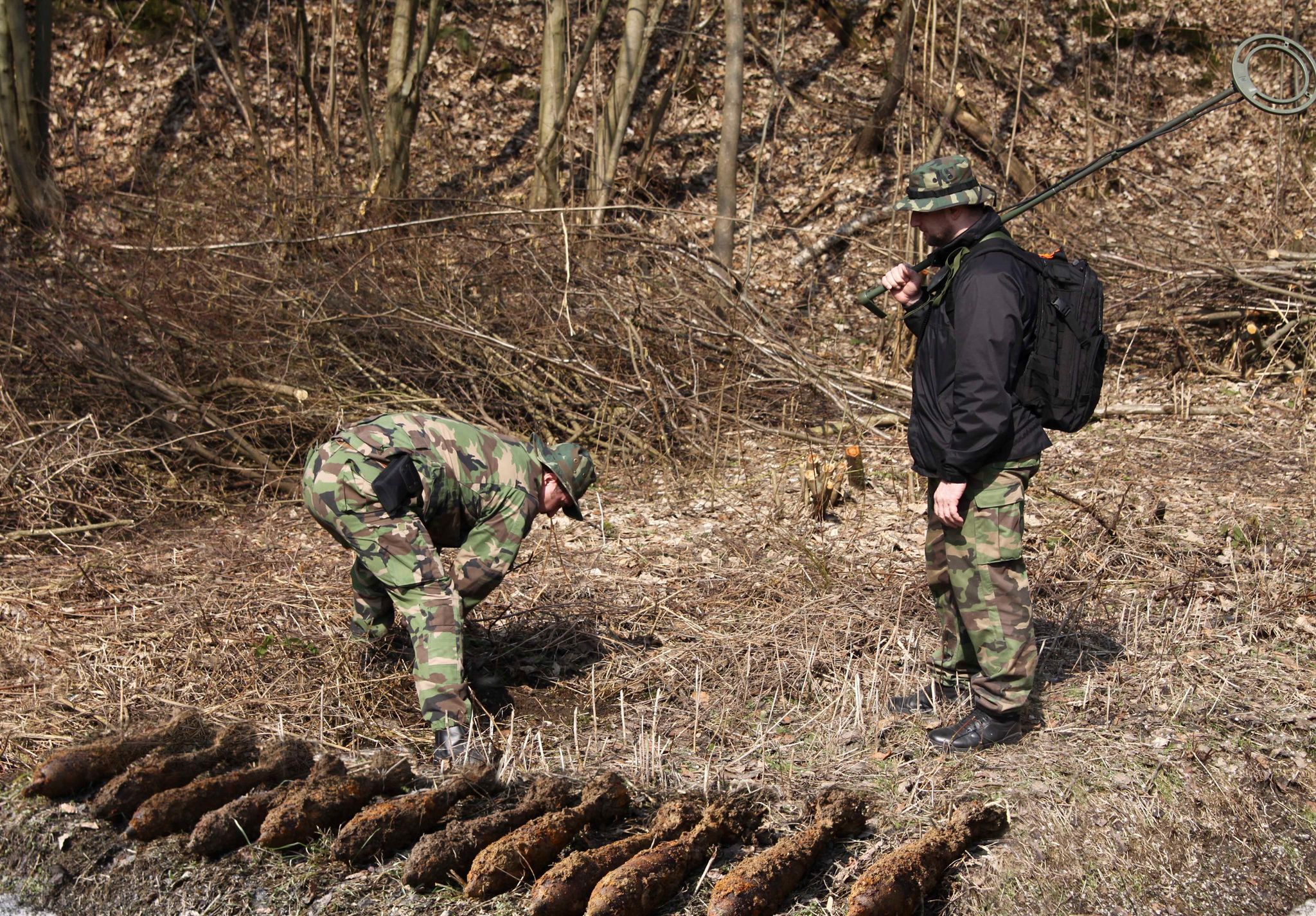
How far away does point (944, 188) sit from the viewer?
3686mm

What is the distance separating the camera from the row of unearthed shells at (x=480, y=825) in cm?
315

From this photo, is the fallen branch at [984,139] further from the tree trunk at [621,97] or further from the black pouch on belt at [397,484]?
the black pouch on belt at [397,484]

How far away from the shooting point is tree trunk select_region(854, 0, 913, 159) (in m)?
11.7

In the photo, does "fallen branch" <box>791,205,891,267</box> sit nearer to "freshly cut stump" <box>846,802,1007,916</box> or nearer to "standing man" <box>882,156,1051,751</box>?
"standing man" <box>882,156,1051,751</box>

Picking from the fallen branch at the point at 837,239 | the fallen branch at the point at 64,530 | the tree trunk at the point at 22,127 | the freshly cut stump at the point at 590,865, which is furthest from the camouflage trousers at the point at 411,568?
the fallen branch at the point at 837,239

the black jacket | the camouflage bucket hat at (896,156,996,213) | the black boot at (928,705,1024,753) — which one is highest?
the camouflage bucket hat at (896,156,996,213)

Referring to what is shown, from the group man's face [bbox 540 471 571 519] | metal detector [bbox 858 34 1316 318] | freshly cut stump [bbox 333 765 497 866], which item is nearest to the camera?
freshly cut stump [bbox 333 765 497 866]

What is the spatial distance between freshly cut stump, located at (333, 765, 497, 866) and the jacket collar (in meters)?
2.28

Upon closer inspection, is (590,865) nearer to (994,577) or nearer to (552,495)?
(552,495)

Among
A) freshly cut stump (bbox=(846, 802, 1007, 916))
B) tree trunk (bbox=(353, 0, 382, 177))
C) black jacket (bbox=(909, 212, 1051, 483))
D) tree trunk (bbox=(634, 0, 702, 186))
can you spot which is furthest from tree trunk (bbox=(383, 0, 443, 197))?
freshly cut stump (bbox=(846, 802, 1007, 916))

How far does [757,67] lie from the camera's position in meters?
13.6

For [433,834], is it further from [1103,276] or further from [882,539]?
[1103,276]

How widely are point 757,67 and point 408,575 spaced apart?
11.1m

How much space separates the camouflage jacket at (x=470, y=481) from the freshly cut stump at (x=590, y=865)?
1.06 meters
